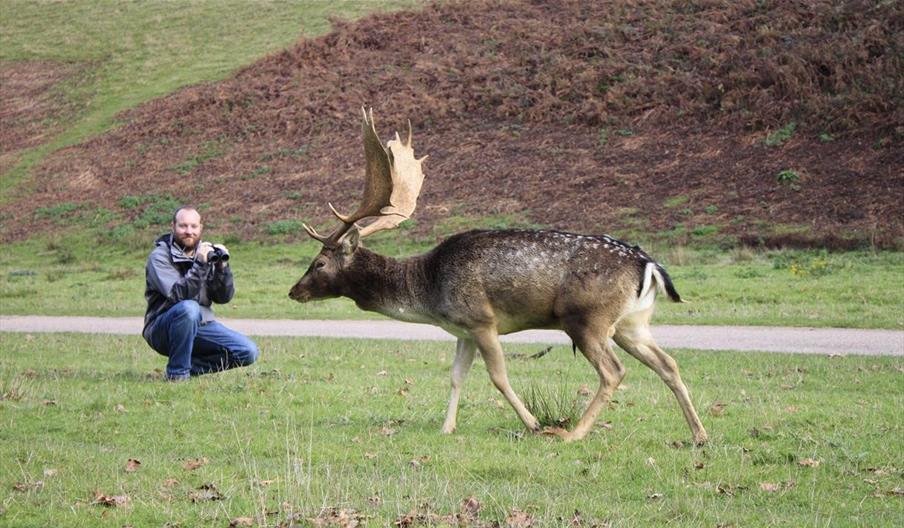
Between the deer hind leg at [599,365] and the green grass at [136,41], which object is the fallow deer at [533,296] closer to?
the deer hind leg at [599,365]

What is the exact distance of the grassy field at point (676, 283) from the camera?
20.3 metres

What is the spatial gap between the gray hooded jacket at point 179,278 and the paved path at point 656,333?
6.27 m

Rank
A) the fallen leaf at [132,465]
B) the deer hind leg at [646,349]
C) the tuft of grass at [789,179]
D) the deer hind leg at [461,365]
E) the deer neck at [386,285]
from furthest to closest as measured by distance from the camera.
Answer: the tuft of grass at [789,179] → the deer neck at [386,285] → the deer hind leg at [461,365] → the deer hind leg at [646,349] → the fallen leaf at [132,465]

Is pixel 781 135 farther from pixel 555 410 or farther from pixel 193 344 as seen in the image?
pixel 555 410

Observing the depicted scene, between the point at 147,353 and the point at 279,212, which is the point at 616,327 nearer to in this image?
the point at 147,353

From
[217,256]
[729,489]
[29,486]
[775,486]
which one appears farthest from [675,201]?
[29,486]

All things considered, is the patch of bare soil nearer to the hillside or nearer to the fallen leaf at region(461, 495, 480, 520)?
the hillside

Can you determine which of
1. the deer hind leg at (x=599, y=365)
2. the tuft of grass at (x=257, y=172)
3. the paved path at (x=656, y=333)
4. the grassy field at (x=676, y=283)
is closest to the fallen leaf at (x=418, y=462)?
the deer hind leg at (x=599, y=365)

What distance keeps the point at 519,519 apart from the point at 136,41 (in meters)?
63.4

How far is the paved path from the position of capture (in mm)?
16297

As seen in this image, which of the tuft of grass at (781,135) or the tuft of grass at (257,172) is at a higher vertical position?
the tuft of grass at (781,135)

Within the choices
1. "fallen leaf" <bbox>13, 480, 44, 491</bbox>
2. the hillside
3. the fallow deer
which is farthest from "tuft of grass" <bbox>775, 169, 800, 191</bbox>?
"fallen leaf" <bbox>13, 480, 44, 491</bbox>

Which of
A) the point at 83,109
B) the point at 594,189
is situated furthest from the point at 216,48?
the point at 594,189

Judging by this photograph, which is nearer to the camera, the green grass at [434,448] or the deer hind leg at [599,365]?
the green grass at [434,448]
